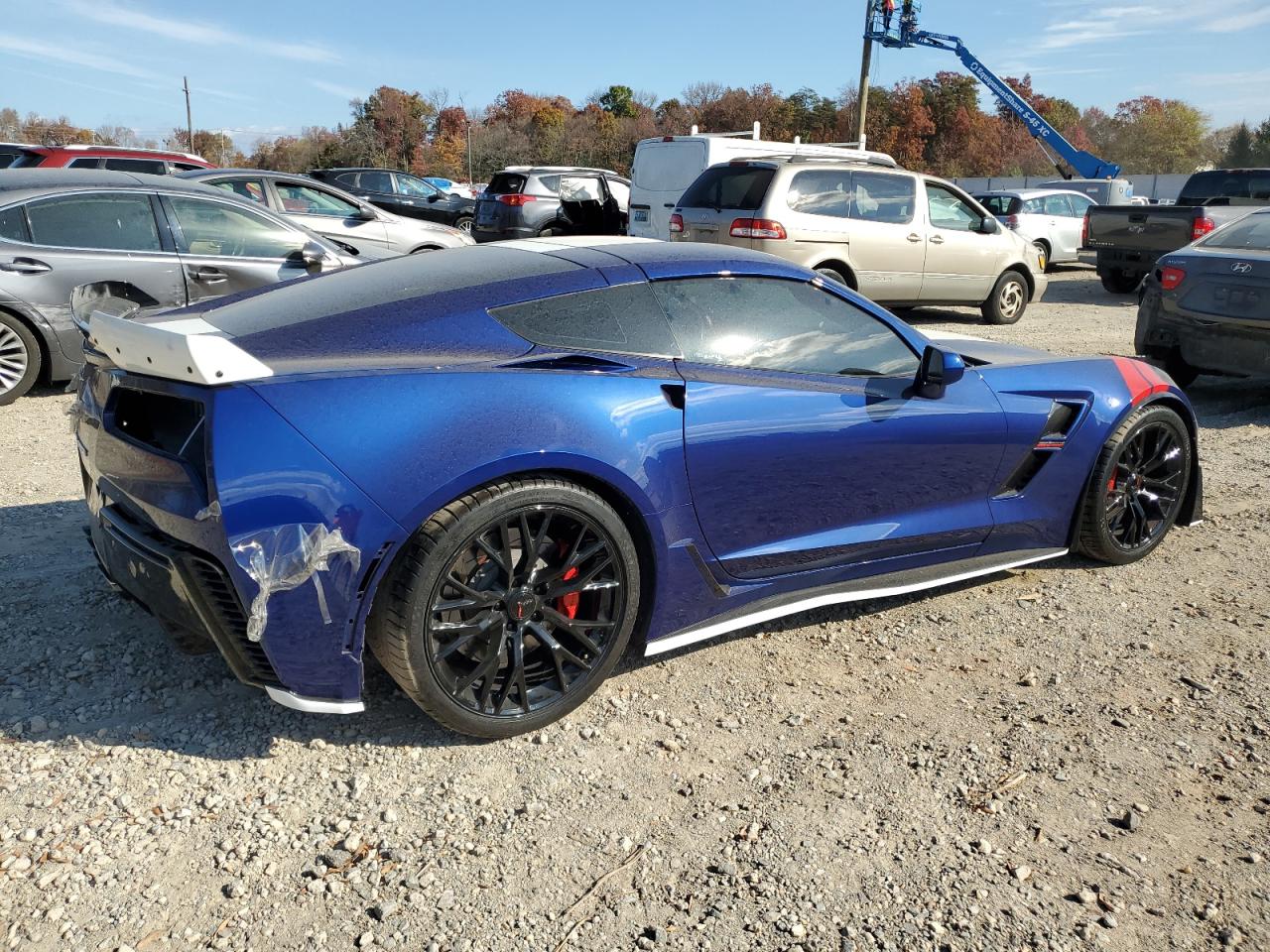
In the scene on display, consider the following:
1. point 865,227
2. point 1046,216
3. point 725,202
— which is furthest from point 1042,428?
point 1046,216

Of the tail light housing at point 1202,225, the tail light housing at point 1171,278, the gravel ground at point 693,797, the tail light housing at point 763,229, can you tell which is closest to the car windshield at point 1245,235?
the tail light housing at point 1171,278

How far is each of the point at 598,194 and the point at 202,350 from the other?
48.6 feet

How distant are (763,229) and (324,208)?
5.01 m

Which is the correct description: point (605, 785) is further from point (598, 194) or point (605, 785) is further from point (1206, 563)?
point (598, 194)

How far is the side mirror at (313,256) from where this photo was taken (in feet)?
22.1

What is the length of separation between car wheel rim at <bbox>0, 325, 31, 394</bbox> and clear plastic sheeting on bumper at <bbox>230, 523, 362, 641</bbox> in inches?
211

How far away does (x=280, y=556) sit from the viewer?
249 cm

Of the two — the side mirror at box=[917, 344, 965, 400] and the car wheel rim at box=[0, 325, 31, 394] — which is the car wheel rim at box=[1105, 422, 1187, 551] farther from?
the car wheel rim at box=[0, 325, 31, 394]

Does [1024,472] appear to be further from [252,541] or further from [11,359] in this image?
[11,359]

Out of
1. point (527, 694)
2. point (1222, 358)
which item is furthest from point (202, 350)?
point (1222, 358)

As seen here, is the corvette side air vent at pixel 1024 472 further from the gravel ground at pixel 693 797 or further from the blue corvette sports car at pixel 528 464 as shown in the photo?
the gravel ground at pixel 693 797

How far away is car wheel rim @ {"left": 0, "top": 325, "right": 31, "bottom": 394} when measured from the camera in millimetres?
6668

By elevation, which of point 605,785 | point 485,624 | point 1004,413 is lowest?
Answer: point 605,785

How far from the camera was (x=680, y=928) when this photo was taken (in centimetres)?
226
